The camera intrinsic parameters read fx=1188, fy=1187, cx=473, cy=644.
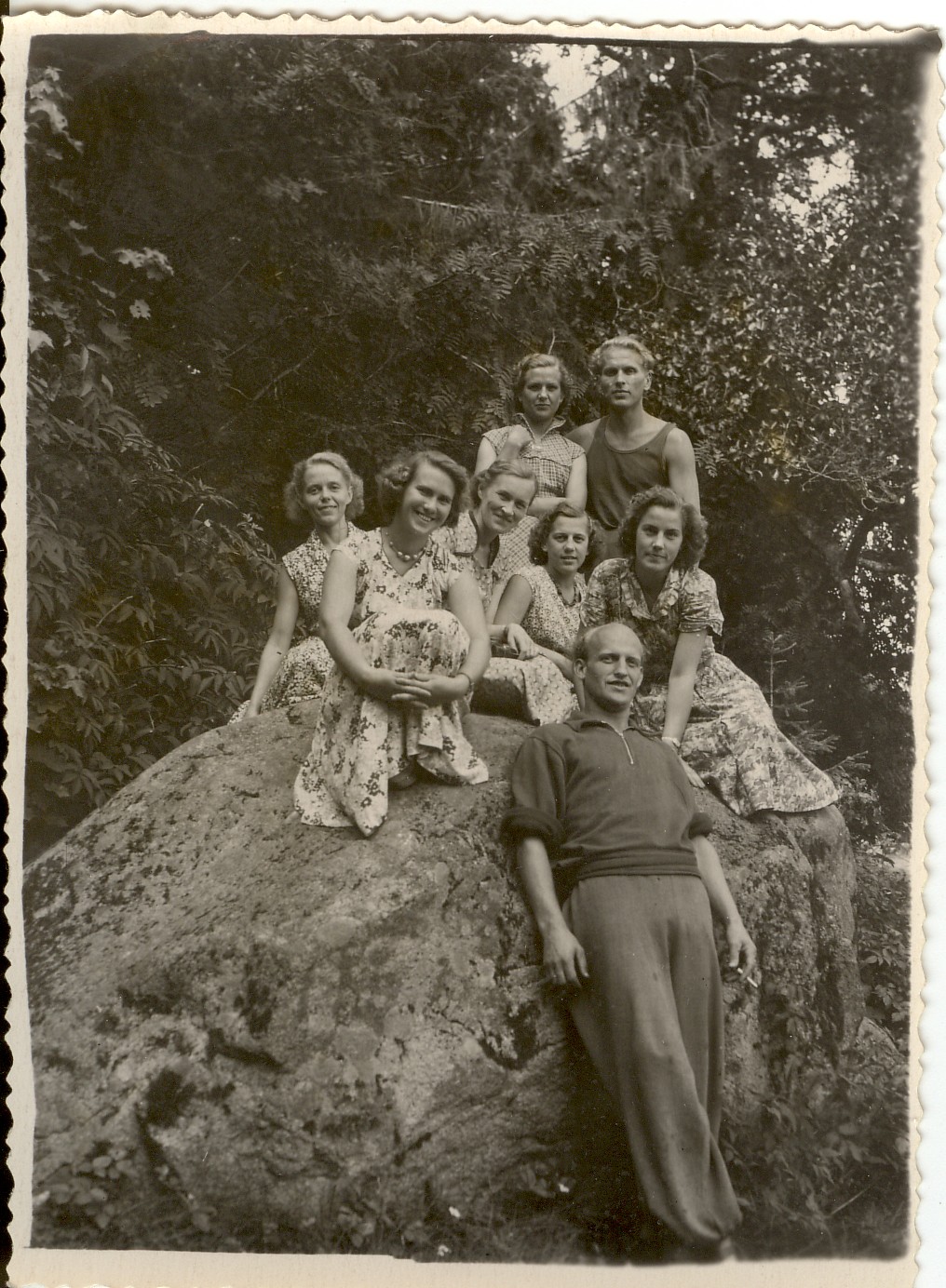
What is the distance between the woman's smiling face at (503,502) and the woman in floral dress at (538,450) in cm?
6

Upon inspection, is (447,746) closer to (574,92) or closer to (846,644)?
(846,644)

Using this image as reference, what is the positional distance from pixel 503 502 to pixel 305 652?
112 cm

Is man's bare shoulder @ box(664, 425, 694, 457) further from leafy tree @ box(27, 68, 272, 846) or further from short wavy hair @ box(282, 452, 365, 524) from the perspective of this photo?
leafy tree @ box(27, 68, 272, 846)

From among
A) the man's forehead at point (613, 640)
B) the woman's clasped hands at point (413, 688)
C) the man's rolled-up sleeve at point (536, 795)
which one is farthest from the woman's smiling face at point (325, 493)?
the man's rolled-up sleeve at point (536, 795)

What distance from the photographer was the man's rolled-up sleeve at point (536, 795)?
14.9 ft

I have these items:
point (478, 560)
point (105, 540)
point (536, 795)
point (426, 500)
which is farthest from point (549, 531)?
point (105, 540)

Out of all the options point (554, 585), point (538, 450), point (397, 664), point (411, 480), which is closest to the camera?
point (397, 664)

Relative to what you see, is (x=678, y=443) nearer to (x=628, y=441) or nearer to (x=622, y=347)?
(x=628, y=441)

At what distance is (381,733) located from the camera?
4.71 meters

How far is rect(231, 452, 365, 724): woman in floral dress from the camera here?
5.18m

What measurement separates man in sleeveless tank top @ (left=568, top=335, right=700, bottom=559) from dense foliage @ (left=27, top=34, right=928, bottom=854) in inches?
3.3

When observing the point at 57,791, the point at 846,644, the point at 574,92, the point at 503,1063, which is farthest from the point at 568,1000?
the point at 574,92

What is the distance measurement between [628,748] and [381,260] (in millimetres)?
2490

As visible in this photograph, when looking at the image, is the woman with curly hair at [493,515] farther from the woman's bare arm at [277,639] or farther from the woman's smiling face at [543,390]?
the woman's bare arm at [277,639]
